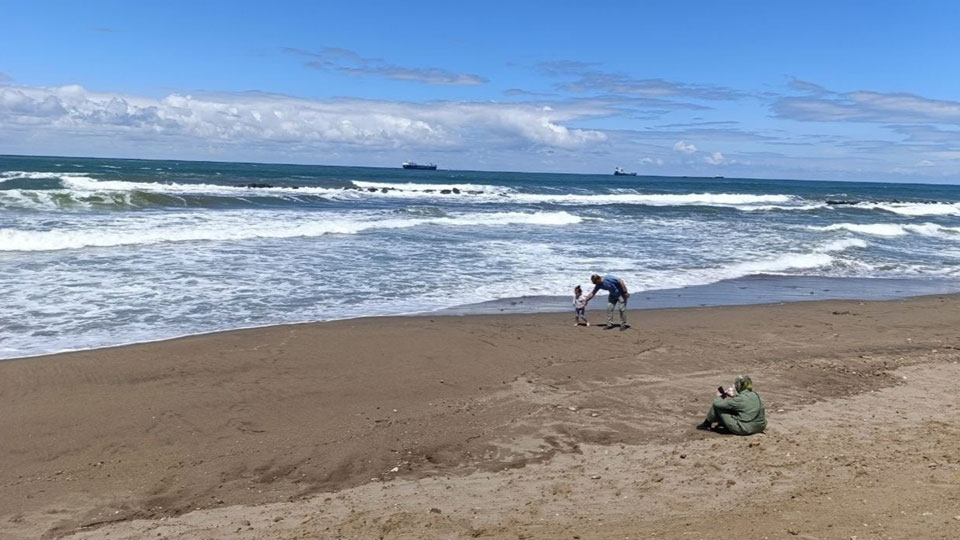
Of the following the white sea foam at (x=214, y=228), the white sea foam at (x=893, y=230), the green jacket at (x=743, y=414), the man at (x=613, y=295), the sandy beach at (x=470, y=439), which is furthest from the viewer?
the white sea foam at (x=893, y=230)

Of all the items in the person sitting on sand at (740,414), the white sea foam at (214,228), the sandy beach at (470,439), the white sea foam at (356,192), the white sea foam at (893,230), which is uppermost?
the white sea foam at (356,192)

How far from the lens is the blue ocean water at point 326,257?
12977 millimetres

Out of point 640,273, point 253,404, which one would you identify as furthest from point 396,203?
point 253,404

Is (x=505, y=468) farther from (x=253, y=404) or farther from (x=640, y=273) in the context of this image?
(x=640, y=273)

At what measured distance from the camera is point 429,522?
561 cm

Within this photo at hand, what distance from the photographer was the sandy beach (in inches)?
222

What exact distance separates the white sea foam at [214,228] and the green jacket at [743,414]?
55.7 ft

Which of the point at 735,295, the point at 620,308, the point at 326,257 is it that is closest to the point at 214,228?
the point at 326,257

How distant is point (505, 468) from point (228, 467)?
237 centimetres

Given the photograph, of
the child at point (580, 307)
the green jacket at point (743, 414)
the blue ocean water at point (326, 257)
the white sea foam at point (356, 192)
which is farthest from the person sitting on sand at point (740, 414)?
the white sea foam at point (356, 192)

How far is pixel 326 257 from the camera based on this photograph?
1975 centimetres

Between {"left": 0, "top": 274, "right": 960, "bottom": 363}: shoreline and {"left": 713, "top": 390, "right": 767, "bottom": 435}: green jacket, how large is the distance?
251 inches

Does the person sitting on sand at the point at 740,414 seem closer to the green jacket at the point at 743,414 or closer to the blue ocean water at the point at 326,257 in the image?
the green jacket at the point at 743,414

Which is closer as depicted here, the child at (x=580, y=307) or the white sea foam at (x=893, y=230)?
the child at (x=580, y=307)
